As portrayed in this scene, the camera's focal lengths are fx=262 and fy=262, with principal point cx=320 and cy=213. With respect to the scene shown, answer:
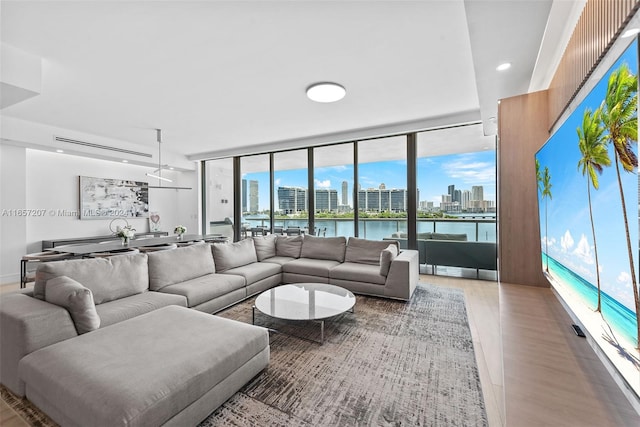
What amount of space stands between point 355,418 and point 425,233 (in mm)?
3972

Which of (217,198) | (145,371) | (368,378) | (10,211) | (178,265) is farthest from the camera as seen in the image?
(217,198)

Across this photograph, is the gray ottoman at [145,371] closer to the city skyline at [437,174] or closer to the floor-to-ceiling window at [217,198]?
the city skyline at [437,174]

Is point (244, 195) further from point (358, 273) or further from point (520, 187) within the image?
point (520, 187)

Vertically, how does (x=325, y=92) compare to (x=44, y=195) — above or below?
above

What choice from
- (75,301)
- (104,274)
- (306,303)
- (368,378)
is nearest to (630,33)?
(368,378)

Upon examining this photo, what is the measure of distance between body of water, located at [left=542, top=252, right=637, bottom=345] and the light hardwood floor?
0.32 metres

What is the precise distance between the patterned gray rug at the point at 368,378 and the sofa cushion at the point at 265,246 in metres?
1.63

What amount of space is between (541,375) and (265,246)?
4.01 m

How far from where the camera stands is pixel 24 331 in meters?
1.63

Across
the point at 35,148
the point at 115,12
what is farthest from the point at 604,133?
the point at 35,148

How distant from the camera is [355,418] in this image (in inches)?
60.8

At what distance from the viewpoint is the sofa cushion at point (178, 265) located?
9.54 ft

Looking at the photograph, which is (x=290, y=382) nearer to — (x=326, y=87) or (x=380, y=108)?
(x=326, y=87)

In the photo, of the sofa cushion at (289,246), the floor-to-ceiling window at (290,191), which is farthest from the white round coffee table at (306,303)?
the floor-to-ceiling window at (290,191)
